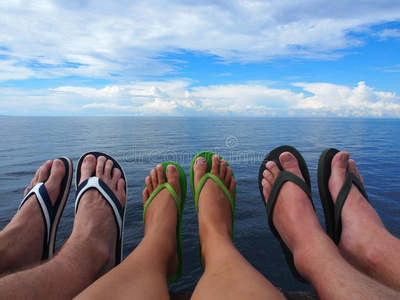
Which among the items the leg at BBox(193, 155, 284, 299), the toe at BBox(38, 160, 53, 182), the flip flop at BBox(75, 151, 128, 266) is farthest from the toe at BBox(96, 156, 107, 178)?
the leg at BBox(193, 155, 284, 299)

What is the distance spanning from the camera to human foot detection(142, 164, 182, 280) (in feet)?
6.02

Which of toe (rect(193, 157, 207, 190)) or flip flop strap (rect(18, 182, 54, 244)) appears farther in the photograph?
toe (rect(193, 157, 207, 190))

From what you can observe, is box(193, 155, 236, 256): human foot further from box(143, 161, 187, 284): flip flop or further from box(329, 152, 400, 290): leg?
box(329, 152, 400, 290): leg

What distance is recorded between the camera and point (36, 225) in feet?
7.23

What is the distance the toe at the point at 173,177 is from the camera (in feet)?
9.12

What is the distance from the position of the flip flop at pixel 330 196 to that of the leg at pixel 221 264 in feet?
3.54

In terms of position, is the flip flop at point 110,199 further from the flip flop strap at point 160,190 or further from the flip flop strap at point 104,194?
the flip flop strap at point 160,190

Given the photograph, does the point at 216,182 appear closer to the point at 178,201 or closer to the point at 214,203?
the point at 214,203

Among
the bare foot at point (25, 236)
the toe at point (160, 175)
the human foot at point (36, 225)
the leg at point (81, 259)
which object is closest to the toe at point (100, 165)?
the leg at point (81, 259)

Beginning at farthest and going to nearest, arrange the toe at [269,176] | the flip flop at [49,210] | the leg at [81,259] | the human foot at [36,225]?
1. the toe at [269,176]
2. the flip flop at [49,210]
3. the human foot at [36,225]
4. the leg at [81,259]

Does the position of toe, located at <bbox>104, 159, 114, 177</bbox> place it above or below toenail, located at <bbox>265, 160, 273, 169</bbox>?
below

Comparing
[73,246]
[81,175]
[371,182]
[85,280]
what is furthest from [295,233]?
[371,182]

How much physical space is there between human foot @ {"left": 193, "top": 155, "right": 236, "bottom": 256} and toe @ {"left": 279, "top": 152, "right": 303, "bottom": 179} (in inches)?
28.8

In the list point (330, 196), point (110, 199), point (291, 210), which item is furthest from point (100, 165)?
point (330, 196)
